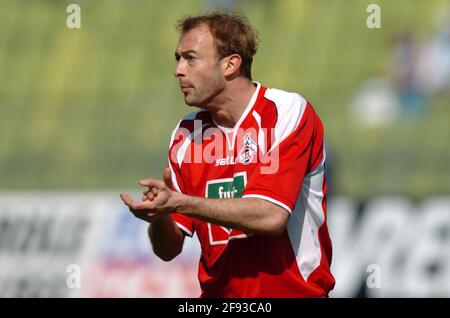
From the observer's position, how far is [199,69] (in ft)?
17.5

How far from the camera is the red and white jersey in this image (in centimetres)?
513

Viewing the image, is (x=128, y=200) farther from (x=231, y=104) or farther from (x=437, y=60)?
(x=437, y=60)

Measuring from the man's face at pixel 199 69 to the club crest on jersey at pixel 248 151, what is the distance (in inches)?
11.4

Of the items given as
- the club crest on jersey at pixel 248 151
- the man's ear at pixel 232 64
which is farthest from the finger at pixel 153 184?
the man's ear at pixel 232 64

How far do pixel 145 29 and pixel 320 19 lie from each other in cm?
231

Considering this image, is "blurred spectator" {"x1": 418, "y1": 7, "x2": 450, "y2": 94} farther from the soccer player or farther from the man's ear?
the man's ear

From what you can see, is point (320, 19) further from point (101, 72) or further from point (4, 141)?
point (4, 141)

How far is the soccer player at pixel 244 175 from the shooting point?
506 cm

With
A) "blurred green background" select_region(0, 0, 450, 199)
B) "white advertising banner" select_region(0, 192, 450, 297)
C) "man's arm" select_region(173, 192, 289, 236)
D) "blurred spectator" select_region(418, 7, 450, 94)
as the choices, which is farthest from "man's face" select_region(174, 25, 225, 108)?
"blurred spectator" select_region(418, 7, 450, 94)

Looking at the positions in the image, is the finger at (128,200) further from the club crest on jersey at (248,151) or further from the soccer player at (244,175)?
the club crest on jersey at (248,151)

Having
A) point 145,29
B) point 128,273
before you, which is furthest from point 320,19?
point 128,273

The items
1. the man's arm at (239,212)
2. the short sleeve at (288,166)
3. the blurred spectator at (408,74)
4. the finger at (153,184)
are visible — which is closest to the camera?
the finger at (153,184)

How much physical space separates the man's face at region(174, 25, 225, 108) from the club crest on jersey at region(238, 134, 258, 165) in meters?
0.29
